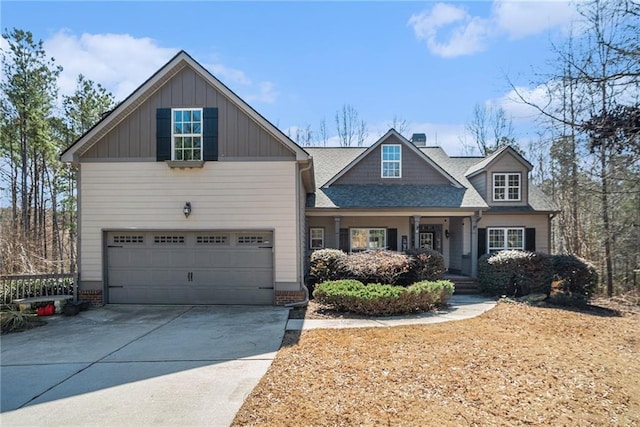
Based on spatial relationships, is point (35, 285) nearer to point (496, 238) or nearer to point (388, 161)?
point (388, 161)

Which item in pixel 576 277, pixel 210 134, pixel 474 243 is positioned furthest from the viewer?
pixel 474 243

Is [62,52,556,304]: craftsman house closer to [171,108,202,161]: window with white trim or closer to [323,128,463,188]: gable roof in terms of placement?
[171,108,202,161]: window with white trim

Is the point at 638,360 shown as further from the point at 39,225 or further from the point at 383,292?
the point at 39,225

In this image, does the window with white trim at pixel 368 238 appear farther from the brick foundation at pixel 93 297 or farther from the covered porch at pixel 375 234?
the brick foundation at pixel 93 297

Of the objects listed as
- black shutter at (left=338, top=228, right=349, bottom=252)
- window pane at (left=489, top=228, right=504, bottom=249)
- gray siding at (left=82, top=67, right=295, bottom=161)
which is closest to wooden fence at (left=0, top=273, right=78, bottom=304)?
gray siding at (left=82, top=67, right=295, bottom=161)

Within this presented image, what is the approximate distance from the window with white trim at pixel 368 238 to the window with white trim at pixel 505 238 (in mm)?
4544

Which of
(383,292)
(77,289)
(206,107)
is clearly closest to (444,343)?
(383,292)

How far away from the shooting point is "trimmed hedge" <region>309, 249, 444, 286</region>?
34.7 feet

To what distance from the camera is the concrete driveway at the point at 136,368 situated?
4.04 m

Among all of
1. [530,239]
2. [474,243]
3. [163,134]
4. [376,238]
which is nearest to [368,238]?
[376,238]

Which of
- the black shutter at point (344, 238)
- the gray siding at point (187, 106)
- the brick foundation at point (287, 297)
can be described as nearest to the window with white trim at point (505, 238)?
the black shutter at point (344, 238)

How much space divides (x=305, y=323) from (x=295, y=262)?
6.84 ft

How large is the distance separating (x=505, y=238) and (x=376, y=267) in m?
7.86

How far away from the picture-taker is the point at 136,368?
17.7ft
